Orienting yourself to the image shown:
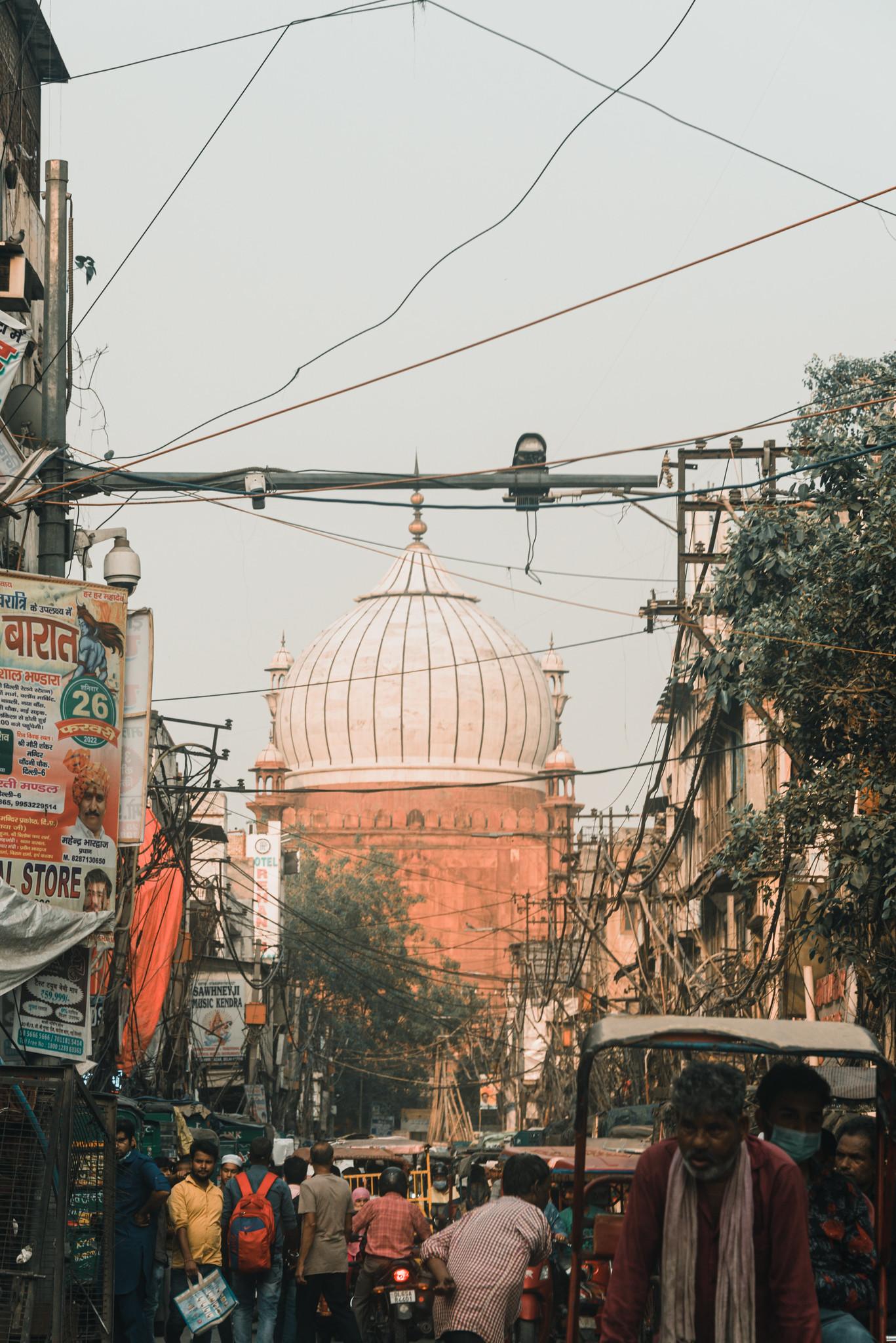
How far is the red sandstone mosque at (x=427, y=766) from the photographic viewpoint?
7375cm

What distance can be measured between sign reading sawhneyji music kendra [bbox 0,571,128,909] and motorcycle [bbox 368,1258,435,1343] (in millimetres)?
2919

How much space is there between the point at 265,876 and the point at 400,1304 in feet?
121

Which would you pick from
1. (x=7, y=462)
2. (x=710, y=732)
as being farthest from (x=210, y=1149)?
(x=710, y=732)

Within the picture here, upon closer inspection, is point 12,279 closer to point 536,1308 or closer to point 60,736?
point 60,736

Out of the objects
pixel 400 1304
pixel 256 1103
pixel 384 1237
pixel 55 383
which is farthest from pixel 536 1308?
pixel 256 1103

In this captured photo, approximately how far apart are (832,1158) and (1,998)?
8.41 meters

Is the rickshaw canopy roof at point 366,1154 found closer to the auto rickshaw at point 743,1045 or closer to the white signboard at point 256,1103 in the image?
the white signboard at point 256,1103

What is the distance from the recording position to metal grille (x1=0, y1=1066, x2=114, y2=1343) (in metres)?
7.19

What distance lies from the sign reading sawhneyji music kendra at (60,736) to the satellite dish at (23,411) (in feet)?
13.2

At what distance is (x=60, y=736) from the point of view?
12.1 m

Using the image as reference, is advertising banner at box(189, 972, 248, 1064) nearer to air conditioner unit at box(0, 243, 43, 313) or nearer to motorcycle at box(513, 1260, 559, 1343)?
air conditioner unit at box(0, 243, 43, 313)

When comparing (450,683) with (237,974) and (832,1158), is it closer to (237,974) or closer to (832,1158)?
(237,974)

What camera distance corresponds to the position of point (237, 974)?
3856cm

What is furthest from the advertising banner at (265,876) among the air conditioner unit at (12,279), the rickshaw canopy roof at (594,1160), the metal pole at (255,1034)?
the air conditioner unit at (12,279)
